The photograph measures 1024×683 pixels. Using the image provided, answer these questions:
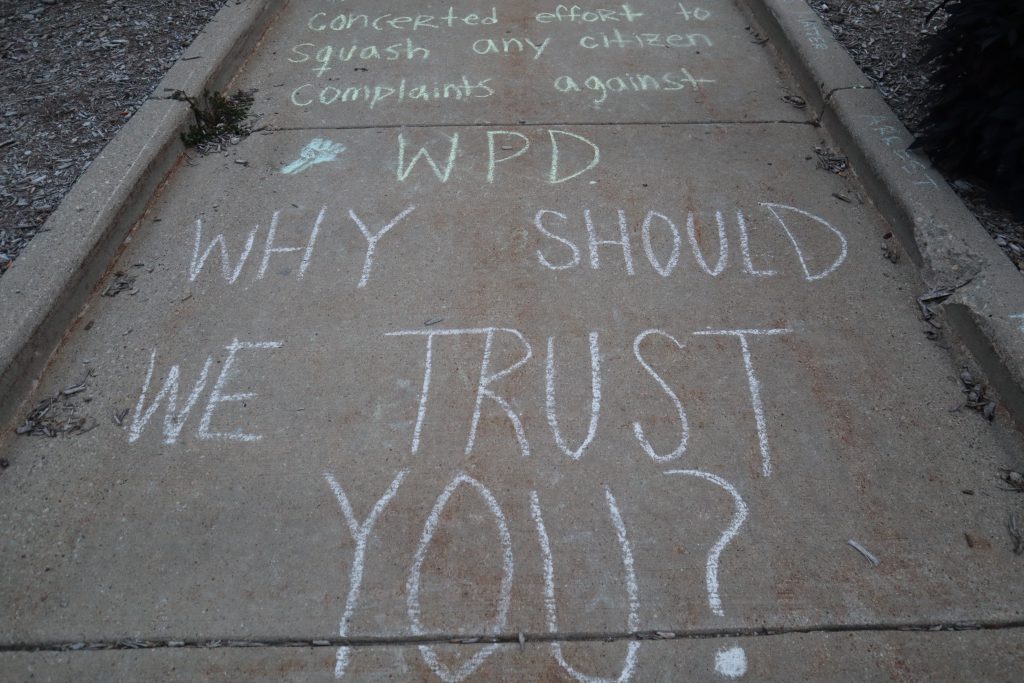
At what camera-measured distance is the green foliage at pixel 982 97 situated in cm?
316

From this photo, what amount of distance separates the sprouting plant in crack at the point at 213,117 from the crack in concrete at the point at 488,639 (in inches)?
117

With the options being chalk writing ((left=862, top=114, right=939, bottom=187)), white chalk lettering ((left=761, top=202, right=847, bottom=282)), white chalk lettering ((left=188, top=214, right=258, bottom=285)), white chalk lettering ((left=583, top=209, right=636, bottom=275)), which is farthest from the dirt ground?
white chalk lettering ((left=583, top=209, right=636, bottom=275))

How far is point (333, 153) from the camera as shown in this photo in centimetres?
409

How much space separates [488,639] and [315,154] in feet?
9.73

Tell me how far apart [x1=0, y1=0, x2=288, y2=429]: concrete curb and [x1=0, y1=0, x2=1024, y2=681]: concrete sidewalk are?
10cm

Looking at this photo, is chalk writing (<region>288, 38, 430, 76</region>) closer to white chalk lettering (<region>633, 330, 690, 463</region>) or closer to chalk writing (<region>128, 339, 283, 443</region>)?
chalk writing (<region>128, 339, 283, 443</region>)

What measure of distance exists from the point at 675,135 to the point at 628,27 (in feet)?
5.71

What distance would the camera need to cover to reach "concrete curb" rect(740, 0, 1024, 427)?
9.16 ft

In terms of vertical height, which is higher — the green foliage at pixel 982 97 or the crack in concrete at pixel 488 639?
the green foliage at pixel 982 97

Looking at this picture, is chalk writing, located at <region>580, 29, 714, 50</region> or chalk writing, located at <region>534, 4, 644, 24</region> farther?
chalk writing, located at <region>534, 4, 644, 24</region>

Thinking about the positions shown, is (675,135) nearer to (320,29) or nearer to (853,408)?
(853,408)

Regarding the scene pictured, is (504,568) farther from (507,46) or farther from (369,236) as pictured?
(507,46)

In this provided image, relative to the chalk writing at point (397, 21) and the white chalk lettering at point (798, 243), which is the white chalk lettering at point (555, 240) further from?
the chalk writing at point (397, 21)

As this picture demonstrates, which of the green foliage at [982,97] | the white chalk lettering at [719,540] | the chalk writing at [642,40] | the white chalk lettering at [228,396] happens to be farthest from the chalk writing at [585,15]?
the white chalk lettering at [719,540]
